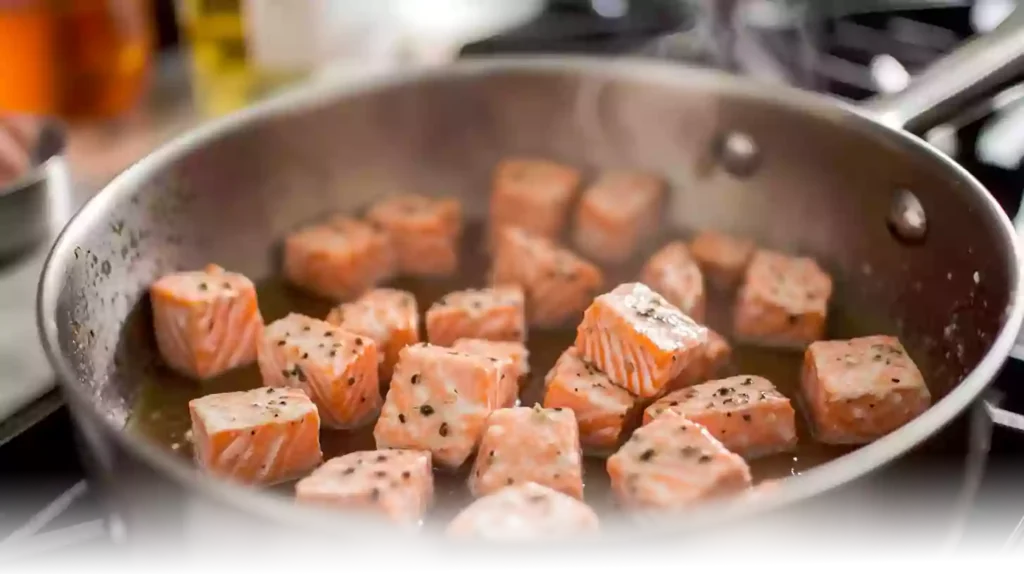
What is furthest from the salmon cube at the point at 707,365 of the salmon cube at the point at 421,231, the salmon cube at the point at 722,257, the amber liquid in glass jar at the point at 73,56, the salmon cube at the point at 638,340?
the amber liquid in glass jar at the point at 73,56

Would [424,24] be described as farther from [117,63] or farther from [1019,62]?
[1019,62]

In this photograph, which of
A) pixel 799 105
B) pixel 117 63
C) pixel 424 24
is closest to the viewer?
pixel 799 105

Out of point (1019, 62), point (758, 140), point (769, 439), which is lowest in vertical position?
point (769, 439)

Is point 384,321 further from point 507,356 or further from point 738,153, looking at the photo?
point 738,153

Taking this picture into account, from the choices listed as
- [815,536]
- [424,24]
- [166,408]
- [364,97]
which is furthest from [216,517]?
[424,24]

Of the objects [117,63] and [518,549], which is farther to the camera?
[117,63]

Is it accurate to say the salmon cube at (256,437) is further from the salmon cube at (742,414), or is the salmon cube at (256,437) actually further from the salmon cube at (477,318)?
the salmon cube at (742,414)
